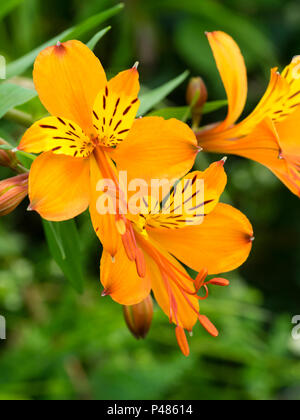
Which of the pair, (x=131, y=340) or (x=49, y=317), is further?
(x=49, y=317)

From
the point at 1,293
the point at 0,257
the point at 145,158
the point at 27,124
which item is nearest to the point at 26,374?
the point at 1,293

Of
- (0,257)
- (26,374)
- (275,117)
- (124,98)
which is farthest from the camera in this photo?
(0,257)

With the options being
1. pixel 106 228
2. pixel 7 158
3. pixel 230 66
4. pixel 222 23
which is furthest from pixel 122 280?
pixel 222 23

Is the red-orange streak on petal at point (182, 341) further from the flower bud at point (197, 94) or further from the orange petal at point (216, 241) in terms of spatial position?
the flower bud at point (197, 94)

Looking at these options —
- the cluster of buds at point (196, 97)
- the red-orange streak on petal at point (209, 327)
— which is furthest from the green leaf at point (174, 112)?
the red-orange streak on petal at point (209, 327)

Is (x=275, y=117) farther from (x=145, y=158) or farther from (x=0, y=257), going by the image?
(x=0, y=257)

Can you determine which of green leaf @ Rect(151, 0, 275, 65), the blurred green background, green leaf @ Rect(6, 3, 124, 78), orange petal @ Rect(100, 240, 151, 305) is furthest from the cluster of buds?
green leaf @ Rect(151, 0, 275, 65)

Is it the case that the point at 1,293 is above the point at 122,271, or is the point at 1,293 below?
above
